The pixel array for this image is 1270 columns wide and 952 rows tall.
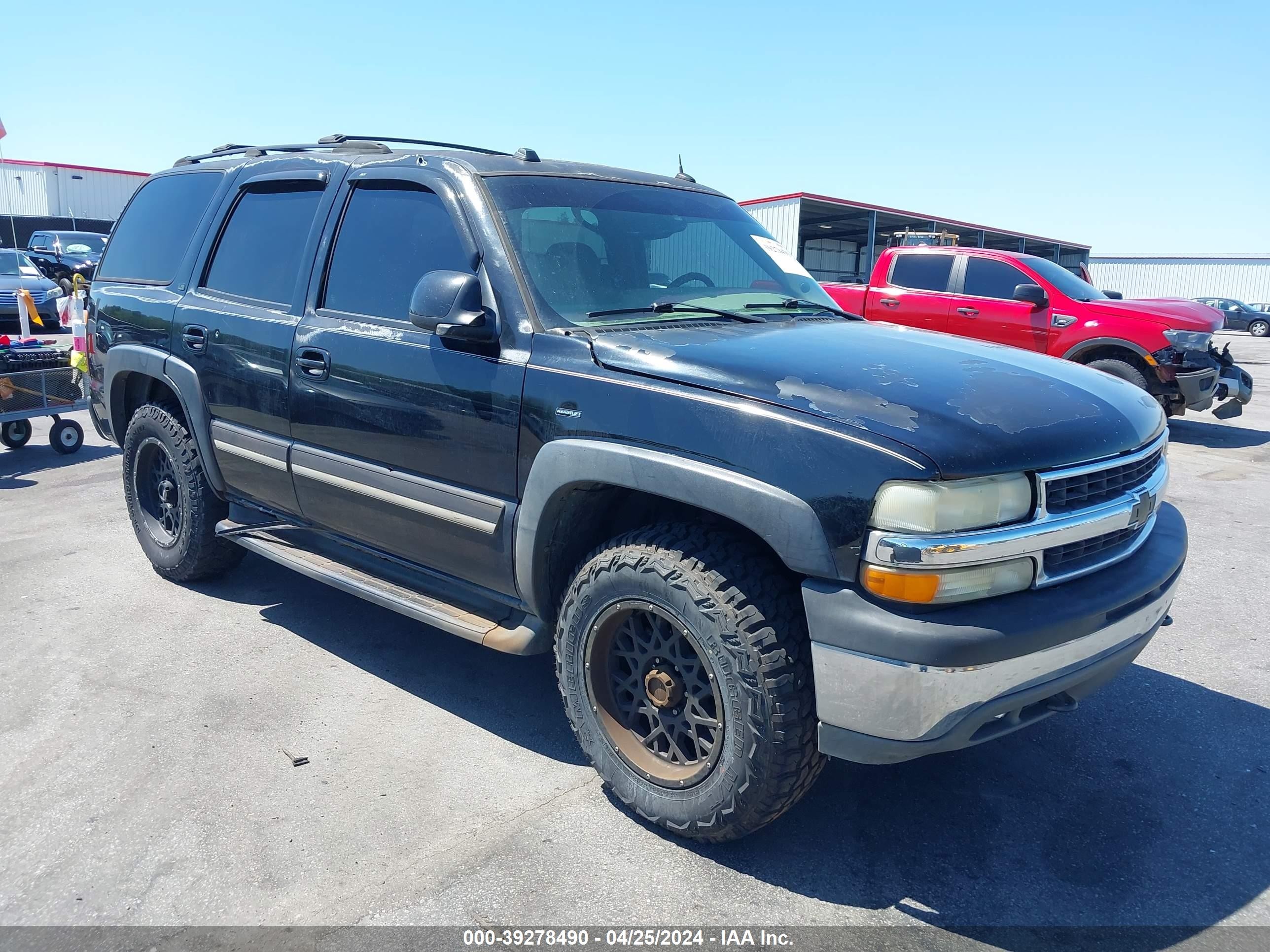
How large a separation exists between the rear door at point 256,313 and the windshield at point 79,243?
2382cm

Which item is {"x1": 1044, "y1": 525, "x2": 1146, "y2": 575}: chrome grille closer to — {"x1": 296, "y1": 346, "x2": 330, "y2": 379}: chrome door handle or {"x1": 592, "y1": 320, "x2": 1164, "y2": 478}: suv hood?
{"x1": 592, "y1": 320, "x2": 1164, "y2": 478}: suv hood

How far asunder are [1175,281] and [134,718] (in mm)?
52917

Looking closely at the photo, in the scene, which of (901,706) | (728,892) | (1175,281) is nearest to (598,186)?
(901,706)

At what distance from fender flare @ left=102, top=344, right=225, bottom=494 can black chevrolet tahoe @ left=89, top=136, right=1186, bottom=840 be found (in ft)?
0.10

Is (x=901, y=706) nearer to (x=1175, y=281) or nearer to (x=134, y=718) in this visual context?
(x=134, y=718)

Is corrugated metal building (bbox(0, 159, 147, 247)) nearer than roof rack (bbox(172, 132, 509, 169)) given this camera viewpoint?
No

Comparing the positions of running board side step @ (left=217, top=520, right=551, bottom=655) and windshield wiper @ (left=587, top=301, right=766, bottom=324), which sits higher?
windshield wiper @ (left=587, top=301, right=766, bottom=324)

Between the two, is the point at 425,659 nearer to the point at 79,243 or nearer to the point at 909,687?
the point at 909,687

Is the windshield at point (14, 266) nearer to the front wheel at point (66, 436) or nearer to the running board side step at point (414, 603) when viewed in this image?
the front wheel at point (66, 436)

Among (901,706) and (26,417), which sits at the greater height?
(901,706)

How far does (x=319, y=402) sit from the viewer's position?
11.8 feet

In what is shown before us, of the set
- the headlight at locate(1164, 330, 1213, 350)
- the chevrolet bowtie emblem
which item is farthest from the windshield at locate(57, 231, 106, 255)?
the chevrolet bowtie emblem

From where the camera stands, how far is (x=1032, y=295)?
970cm

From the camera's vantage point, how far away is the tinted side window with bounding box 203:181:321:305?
3865mm
